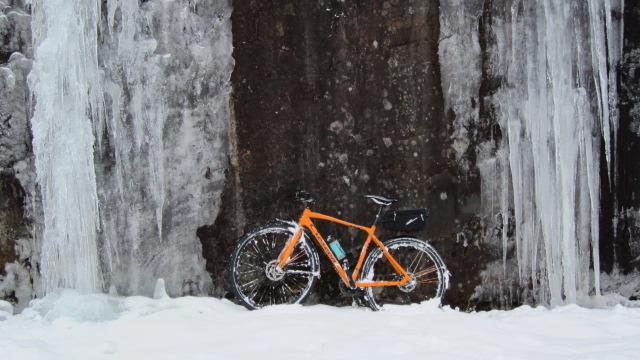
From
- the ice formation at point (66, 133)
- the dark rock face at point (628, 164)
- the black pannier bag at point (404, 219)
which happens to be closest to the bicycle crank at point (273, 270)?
the black pannier bag at point (404, 219)

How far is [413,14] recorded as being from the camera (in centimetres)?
485

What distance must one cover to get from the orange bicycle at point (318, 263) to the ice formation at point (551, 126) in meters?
0.76

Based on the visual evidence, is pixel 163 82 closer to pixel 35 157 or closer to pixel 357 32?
pixel 35 157

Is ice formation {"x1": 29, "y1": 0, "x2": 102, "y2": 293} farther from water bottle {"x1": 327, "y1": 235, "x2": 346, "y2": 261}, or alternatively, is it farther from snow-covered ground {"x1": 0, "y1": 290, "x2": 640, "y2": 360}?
water bottle {"x1": 327, "y1": 235, "x2": 346, "y2": 261}

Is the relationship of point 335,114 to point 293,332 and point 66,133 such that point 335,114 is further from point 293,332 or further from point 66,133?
point 66,133

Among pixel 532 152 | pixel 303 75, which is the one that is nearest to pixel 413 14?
pixel 303 75

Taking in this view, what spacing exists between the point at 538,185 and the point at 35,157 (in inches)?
159

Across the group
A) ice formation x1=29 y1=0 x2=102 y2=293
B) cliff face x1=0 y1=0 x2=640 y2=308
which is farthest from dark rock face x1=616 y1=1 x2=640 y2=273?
ice formation x1=29 y1=0 x2=102 y2=293

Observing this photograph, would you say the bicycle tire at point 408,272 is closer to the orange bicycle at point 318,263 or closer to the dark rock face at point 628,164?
the orange bicycle at point 318,263

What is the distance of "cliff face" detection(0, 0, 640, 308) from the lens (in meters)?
4.67

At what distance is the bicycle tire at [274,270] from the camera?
4613 millimetres

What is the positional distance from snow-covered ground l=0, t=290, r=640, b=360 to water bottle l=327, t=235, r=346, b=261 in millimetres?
421

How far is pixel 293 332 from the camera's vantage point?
157 inches

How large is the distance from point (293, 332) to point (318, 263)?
0.80 metres
